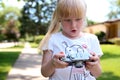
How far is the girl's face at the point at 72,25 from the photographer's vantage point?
2577 millimetres

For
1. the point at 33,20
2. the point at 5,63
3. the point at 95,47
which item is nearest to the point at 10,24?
the point at 33,20

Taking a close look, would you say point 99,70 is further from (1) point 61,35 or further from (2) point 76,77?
(1) point 61,35

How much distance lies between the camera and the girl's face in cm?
258

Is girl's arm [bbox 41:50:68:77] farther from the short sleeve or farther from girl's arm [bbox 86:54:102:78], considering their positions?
the short sleeve

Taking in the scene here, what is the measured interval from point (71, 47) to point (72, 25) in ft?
0.53

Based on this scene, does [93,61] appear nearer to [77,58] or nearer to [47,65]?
[77,58]

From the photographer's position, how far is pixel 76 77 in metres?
2.64

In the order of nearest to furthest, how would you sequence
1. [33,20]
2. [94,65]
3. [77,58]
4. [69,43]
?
1. [77,58]
2. [94,65]
3. [69,43]
4. [33,20]

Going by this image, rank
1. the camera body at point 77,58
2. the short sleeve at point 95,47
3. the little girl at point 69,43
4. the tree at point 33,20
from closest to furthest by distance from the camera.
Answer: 1. the camera body at point 77,58
2. the little girl at point 69,43
3. the short sleeve at point 95,47
4. the tree at point 33,20

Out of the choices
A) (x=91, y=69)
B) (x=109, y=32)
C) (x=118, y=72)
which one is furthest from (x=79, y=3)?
(x=109, y=32)

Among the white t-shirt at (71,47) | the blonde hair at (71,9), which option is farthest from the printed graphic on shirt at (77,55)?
the blonde hair at (71,9)

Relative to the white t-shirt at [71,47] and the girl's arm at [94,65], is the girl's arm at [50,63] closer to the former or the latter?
the white t-shirt at [71,47]

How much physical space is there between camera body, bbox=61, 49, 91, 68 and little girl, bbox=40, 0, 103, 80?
22mm

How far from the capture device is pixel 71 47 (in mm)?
2574
